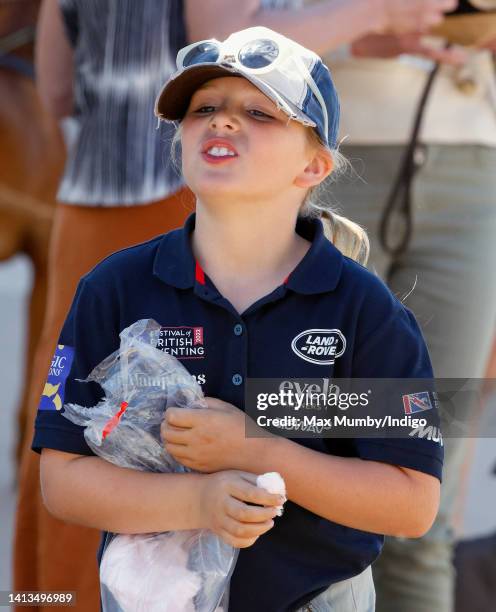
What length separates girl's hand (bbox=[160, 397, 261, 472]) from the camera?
185cm

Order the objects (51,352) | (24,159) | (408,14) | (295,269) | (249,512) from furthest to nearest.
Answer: (24,159), (51,352), (408,14), (295,269), (249,512)

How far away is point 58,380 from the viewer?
1.98m

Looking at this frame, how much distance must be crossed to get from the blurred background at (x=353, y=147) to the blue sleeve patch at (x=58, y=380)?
2.95ft

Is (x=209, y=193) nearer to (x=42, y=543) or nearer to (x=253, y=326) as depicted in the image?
(x=253, y=326)

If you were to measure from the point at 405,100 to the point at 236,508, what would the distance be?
5.39ft

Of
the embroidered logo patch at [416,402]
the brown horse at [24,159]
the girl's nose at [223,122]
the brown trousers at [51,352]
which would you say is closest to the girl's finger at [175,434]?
the embroidered logo patch at [416,402]

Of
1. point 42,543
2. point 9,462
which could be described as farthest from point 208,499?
point 9,462

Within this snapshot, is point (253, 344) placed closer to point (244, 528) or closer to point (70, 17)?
point (244, 528)

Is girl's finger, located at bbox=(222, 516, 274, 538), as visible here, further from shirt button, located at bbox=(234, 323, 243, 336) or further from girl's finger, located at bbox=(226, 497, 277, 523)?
shirt button, located at bbox=(234, 323, 243, 336)

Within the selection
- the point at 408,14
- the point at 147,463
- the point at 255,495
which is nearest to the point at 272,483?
the point at 255,495

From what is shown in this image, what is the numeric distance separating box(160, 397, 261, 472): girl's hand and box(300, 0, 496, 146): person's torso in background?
1.42 metres

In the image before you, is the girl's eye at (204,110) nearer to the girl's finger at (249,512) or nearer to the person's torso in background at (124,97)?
the girl's finger at (249,512)

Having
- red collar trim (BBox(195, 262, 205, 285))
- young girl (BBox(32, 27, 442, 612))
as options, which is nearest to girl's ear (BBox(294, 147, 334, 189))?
young girl (BBox(32, 27, 442, 612))

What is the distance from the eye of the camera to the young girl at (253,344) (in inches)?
74.2
